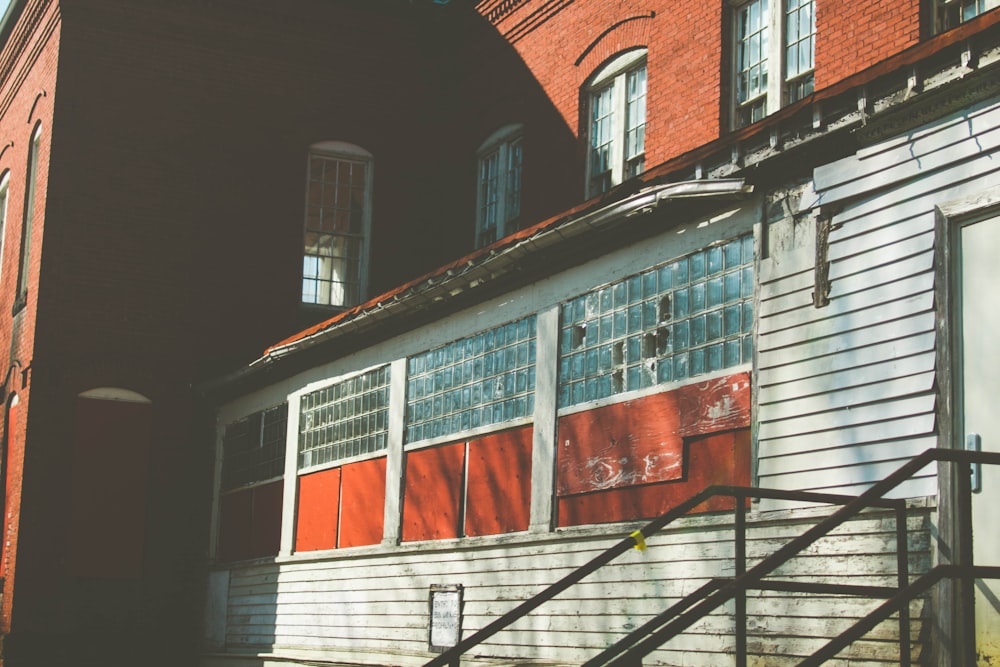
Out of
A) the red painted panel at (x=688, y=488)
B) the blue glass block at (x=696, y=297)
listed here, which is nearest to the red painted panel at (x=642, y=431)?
the red painted panel at (x=688, y=488)

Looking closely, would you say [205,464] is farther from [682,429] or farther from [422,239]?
[682,429]

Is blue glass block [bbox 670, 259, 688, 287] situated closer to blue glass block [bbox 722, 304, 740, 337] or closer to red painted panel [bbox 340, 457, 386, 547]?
blue glass block [bbox 722, 304, 740, 337]

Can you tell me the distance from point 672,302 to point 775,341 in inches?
48.5

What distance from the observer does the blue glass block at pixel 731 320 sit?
9.44 m

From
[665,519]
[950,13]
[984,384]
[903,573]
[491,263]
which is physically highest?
[950,13]

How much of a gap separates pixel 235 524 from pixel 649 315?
9.46 metres

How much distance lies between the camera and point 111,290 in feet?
63.7

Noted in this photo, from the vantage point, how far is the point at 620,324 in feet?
35.2

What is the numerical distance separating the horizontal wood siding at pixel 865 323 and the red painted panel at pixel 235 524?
10170 millimetres

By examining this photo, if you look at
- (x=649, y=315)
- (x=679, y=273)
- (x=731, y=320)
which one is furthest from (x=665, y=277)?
(x=731, y=320)

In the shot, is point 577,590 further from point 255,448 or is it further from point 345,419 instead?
point 255,448

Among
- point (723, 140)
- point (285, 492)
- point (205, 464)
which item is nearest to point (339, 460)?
point (285, 492)

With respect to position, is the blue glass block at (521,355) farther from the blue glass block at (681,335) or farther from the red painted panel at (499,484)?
the blue glass block at (681,335)

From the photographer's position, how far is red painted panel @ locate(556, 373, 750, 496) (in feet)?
31.0
